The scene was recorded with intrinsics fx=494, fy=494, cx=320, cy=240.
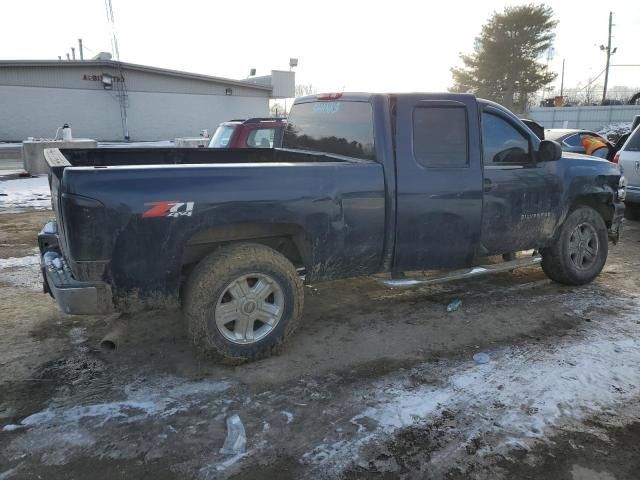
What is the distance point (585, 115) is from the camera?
1367 inches

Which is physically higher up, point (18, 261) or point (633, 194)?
point (633, 194)

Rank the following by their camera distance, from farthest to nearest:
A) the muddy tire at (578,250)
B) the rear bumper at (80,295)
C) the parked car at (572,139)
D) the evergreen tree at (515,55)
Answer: the evergreen tree at (515,55) < the parked car at (572,139) < the muddy tire at (578,250) < the rear bumper at (80,295)

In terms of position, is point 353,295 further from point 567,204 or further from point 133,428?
point 133,428

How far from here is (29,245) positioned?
7.36 m

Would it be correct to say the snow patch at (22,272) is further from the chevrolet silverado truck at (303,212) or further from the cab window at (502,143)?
the cab window at (502,143)

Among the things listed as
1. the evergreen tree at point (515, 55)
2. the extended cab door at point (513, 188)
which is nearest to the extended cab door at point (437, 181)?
the extended cab door at point (513, 188)

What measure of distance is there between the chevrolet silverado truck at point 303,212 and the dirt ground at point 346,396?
1.72ft

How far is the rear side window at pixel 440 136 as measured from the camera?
171 inches

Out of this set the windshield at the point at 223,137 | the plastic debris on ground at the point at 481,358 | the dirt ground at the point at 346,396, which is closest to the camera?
the dirt ground at the point at 346,396

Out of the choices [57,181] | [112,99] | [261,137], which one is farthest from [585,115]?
[57,181]

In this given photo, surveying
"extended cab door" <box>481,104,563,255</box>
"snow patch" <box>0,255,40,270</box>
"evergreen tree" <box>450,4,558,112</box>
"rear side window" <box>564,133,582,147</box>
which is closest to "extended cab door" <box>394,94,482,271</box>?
"extended cab door" <box>481,104,563,255</box>

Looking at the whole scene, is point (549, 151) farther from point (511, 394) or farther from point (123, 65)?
point (123, 65)

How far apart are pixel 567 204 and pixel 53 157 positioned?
5086 mm

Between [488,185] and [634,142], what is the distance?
6.12 meters
